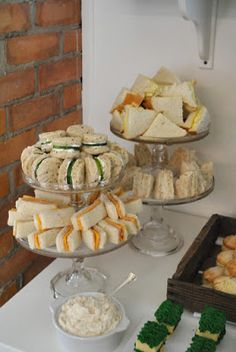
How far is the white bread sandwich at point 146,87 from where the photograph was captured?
44.1 inches

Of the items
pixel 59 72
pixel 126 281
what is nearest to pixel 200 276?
pixel 126 281

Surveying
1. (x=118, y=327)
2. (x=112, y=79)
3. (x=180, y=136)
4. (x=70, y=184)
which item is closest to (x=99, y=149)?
(x=70, y=184)

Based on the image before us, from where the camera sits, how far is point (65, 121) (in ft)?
4.31

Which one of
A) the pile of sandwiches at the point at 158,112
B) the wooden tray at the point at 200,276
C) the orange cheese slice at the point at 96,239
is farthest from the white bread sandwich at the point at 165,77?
the orange cheese slice at the point at 96,239

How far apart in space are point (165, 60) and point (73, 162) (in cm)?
49

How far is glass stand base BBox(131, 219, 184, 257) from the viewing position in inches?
45.1

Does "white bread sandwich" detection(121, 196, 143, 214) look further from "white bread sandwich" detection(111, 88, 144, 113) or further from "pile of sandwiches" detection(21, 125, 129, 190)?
"white bread sandwich" detection(111, 88, 144, 113)

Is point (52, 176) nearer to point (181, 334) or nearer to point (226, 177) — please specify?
point (181, 334)

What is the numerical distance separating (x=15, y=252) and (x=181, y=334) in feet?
1.62

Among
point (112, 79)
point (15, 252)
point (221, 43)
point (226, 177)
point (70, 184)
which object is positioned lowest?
point (15, 252)

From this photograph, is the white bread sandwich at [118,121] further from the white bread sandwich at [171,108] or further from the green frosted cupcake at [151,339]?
the green frosted cupcake at [151,339]

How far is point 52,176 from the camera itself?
35.0 inches

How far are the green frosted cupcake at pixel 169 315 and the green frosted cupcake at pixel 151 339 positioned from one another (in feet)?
0.10

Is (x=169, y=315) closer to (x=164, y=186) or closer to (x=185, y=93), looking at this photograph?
(x=164, y=186)
